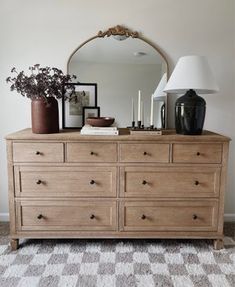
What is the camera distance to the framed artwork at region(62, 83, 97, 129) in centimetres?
226

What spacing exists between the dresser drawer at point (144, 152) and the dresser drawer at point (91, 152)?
0.07m

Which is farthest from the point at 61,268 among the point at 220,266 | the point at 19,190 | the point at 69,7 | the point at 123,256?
the point at 69,7

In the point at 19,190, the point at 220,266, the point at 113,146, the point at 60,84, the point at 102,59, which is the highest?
the point at 102,59

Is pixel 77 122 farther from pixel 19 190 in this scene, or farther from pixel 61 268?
pixel 61 268

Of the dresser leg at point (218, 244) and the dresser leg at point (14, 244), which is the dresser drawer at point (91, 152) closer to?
the dresser leg at point (14, 244)

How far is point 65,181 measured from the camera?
1891mm

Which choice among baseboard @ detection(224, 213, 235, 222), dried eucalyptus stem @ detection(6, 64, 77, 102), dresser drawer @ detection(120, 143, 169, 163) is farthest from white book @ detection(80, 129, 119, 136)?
baseboard @ detection(224, 213, 235, 222)

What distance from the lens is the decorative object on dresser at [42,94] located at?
6.11ft

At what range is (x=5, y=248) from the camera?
1.98 m

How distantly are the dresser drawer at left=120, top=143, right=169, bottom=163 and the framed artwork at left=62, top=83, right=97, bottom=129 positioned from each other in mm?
645

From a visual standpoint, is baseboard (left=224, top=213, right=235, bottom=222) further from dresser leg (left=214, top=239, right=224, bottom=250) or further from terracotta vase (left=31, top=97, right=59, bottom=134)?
terracotta vase (left=31, top=97, right=59, bottom=134)

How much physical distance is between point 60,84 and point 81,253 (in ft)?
4.24

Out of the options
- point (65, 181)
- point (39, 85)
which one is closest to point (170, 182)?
point (65, 181)

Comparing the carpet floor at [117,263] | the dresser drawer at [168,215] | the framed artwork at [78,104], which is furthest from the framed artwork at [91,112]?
the carpet floor at [117,263]
